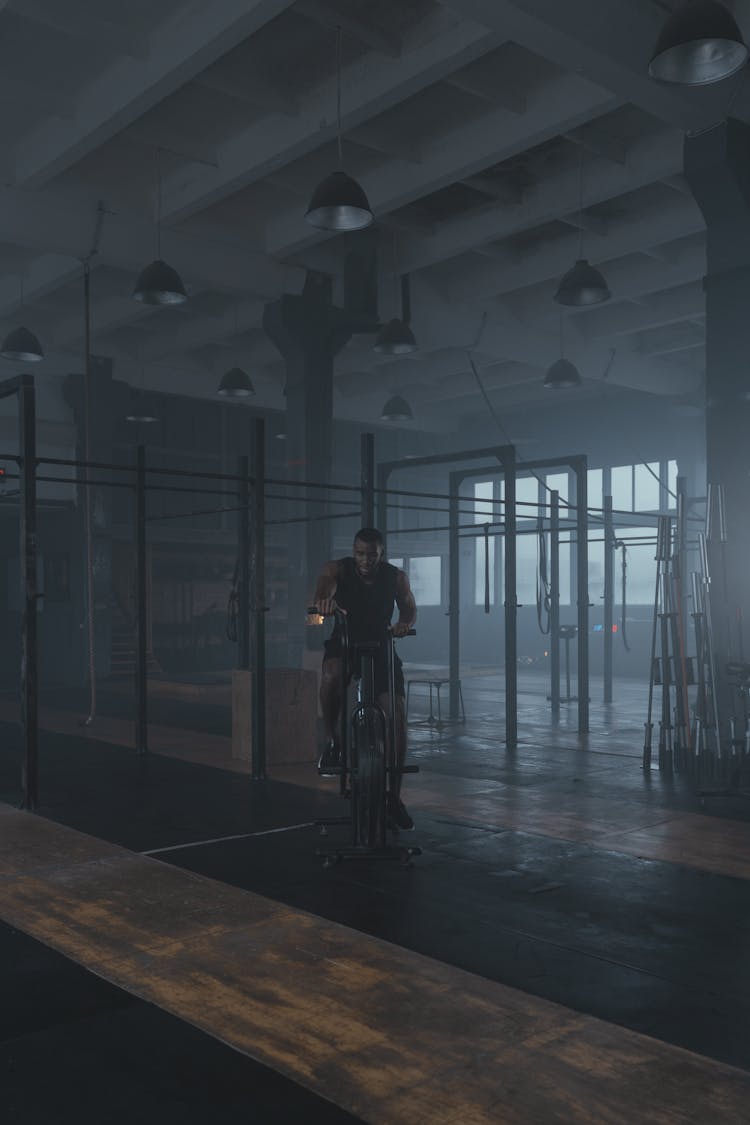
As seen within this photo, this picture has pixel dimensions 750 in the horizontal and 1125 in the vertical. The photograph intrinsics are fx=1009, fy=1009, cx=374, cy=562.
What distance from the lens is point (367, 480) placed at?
291 inches

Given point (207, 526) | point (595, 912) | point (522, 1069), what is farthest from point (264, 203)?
point (522, 1069)

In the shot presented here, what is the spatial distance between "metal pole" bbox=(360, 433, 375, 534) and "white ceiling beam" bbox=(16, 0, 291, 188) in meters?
2.82

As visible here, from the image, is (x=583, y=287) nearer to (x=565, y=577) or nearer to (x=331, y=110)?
(x=331, y=110)

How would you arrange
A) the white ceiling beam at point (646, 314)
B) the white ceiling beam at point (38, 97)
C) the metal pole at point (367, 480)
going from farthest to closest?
the white ceiling beam at point (646, 314) < the white ceiling beam at point (38, 97) < the metal pole at point (367, 480)

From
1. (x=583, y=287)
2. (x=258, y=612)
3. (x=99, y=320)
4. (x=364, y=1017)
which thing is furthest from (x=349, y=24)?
(x=99, y=320)

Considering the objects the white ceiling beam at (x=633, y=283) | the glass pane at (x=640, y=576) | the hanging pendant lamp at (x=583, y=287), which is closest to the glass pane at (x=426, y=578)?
the glass pane at (x=640, y=576)

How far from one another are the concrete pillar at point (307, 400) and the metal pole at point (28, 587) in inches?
220

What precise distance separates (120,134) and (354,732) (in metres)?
6.58

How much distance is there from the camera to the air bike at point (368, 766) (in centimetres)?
484

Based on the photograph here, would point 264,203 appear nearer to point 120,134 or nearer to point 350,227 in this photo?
point 120,134

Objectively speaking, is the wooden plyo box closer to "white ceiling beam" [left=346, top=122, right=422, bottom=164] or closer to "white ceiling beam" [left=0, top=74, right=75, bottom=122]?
"white ceiling beam" [left=346, top=122, right=422, bottom=164]

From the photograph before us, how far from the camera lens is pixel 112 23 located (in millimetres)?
7039

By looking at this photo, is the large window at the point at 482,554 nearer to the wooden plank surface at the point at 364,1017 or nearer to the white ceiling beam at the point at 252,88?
the white ceiling beam at the point at 252,88

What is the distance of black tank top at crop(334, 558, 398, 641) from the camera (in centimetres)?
524
